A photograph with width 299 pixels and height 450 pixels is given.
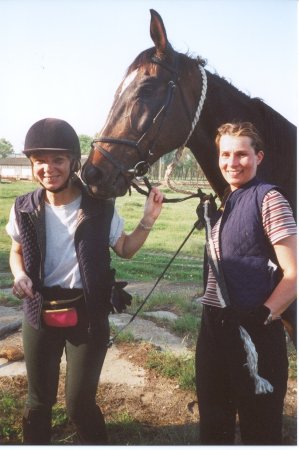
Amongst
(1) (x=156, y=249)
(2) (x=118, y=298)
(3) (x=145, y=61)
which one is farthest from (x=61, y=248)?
(1) (x=156, y=249)

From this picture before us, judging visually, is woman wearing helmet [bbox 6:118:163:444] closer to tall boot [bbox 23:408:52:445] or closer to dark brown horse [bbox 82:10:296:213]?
tall boot [bbox 23:408:52:445]

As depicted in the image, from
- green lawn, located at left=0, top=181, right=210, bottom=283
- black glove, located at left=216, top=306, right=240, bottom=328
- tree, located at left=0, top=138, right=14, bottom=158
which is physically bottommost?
green lawn, located at left=0, top=181, right=210, bottom=283

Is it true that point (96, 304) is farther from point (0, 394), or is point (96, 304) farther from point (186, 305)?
point (186, 305)

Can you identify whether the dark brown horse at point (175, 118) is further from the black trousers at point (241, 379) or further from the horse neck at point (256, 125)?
the black trousers at point (241, 379)

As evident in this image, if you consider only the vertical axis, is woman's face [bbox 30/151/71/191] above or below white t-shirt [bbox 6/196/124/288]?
above

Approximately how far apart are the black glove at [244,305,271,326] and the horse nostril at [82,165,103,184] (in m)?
1.21

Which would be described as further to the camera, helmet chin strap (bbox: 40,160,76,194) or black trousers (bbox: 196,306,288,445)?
helmet chin strap (bbox: 40,160,76,194)

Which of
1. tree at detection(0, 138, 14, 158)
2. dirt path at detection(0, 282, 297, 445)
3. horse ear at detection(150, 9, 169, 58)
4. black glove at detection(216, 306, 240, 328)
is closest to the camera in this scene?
black glove at detection(216, 306, 240, 328)

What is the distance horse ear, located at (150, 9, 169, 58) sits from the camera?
8.06ft

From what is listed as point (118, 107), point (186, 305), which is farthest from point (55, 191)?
point (186, 305)

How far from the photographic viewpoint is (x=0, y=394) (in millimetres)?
3248

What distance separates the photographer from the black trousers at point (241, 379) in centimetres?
182

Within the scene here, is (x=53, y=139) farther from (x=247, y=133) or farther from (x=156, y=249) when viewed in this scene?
(x=156, y=249)

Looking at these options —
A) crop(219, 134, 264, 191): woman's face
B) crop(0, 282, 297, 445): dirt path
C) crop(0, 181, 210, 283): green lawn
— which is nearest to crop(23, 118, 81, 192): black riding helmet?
crop(219, 134, 264, 191): woman's face
